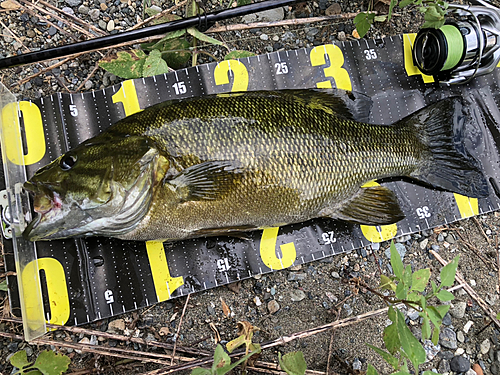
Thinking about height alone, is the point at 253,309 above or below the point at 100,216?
below

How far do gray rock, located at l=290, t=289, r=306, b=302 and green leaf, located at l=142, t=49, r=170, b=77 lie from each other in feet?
6.66

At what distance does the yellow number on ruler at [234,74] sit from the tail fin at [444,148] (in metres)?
1.30

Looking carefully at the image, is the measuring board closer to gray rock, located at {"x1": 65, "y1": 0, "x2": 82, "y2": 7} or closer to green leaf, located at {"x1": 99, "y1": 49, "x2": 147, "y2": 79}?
green leaf, located at {"x1": 99, "y1": 49, "x2": 147, "y2": 79}

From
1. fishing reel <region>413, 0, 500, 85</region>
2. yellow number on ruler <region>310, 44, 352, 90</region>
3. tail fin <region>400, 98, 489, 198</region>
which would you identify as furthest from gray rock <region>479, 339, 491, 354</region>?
yellow number on ruler <region>310, 44, 352, 90</region>

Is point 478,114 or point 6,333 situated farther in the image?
point 478,114

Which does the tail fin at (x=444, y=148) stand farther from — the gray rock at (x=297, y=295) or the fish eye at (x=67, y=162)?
the fish eye at (x=67, y=162)

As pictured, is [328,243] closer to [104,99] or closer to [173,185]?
[173,185]

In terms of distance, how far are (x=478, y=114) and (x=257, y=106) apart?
2032 millimetres

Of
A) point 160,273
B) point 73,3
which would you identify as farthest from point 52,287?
point 73,3

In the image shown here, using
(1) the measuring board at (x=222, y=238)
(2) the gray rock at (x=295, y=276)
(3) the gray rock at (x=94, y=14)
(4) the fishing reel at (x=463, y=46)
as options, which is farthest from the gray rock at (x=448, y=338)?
(3) the gray rock at (x=94, y=14)

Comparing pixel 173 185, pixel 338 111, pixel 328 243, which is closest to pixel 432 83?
pixel 338 111

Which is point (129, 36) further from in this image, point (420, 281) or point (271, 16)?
point (420, 281)

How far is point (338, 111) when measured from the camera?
2.71 metres

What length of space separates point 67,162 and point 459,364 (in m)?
3.24
